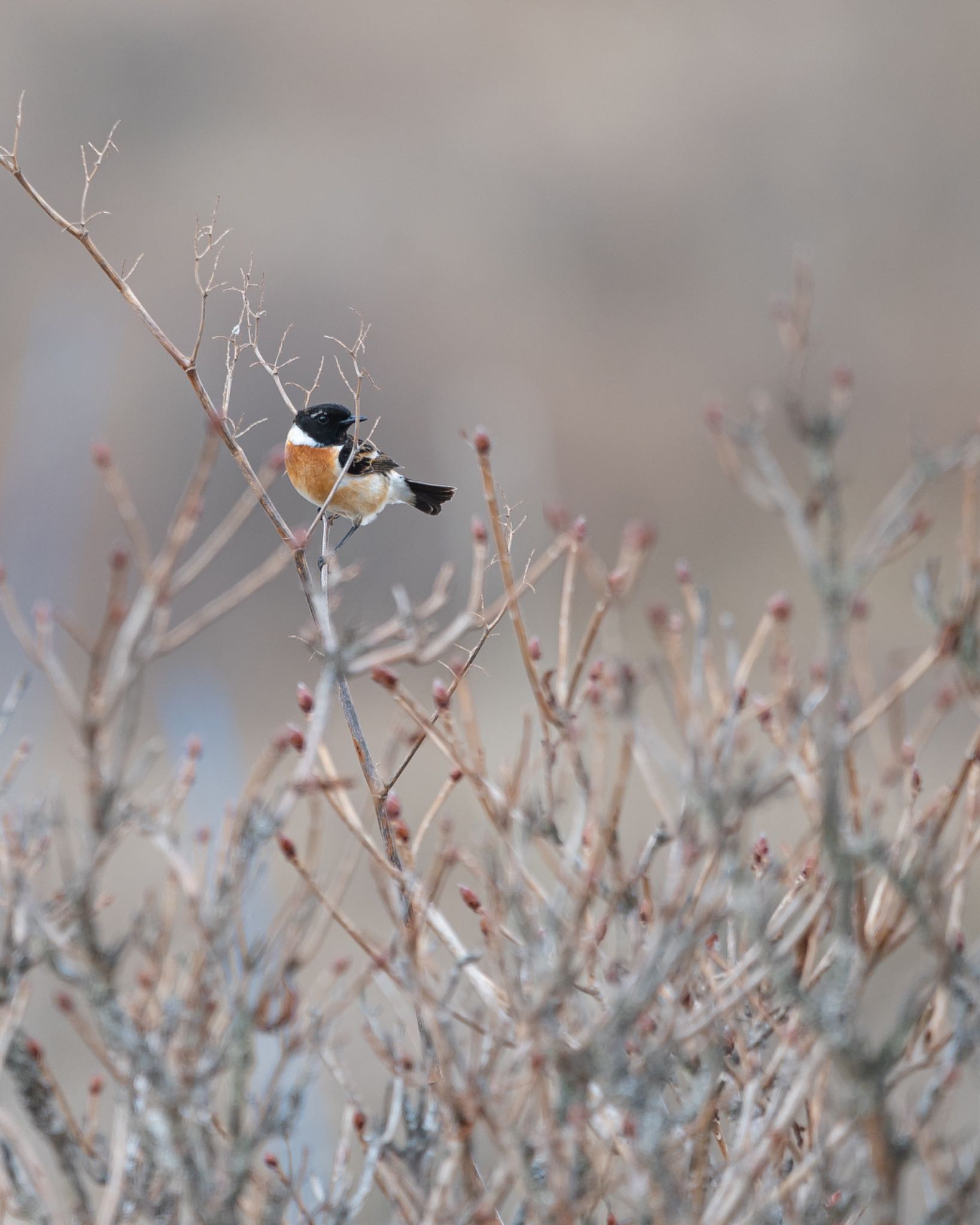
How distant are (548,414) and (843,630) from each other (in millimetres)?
29660

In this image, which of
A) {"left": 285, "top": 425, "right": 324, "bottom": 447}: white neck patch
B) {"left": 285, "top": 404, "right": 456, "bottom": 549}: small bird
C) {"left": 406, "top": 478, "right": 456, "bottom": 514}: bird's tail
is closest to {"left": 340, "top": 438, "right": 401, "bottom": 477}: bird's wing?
{"left": 285, "top": 404, "right": 456, "bottom": 549}: small bird

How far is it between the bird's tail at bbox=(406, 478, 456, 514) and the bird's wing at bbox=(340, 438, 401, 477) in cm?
27

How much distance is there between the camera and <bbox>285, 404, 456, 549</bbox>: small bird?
18.7ft

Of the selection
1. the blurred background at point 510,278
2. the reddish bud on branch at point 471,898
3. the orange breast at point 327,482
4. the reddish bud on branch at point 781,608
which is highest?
the blurred background at point 510,278

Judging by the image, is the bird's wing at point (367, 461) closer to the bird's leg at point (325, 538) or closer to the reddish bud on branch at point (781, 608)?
the bird's leg at point (325, 538)

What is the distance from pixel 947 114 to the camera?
1480 inches

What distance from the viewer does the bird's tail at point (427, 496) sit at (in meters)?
6.37

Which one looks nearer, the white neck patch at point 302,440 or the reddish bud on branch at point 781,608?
the reddish bud on branch at point 781,608

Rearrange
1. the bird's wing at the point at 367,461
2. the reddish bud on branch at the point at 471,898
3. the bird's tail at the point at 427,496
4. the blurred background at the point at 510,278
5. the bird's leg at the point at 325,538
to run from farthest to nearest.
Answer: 1. the blurred background at the point at 510,278
2. the bird's tail at the point at 427,496
3. the bird's wing at the point at 367,461
4. the bird's leg at the point at 325,538
5. the reddish bud on branch at the point at 471,898

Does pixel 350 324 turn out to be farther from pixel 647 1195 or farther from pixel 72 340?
pixel 647 1195

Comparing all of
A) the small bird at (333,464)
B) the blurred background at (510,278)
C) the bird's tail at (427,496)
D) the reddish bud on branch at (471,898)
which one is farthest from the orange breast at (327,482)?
the blurred background at (510,278)

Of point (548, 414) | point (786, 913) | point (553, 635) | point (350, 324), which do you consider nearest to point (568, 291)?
point (548, 414)

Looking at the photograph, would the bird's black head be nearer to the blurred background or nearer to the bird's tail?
the bird's tail

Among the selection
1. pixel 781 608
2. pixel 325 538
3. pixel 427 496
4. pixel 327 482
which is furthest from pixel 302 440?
pixel 781 608
